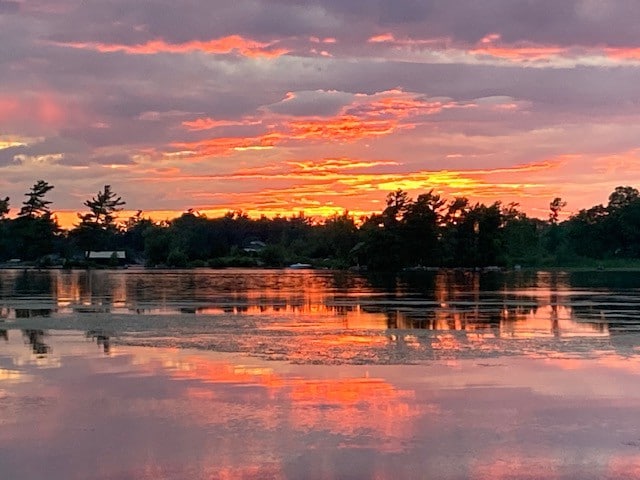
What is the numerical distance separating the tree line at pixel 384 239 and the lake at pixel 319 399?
89826 mm

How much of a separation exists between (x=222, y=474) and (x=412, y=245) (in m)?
108

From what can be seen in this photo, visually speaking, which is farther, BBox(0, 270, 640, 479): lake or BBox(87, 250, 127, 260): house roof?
BBox(87, 250, 127, 260): house roof

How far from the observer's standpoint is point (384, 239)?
113000 millimetres

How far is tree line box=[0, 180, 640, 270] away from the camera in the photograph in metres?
118

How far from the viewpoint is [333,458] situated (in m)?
10.6

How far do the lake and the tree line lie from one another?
8983 centimetres

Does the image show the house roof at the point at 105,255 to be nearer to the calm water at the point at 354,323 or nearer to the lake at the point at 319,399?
the calm water at the point at 354,323

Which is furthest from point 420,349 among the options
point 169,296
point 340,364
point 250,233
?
point 250,233

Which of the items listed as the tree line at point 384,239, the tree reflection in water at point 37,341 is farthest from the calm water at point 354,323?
the tree line at point 384,239

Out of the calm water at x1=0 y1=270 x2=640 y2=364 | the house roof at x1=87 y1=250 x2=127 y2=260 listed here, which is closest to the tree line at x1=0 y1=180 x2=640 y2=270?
the house roof at x1=87 y1=250 x2=127 y2=260

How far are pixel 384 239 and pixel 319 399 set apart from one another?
99.0 meters

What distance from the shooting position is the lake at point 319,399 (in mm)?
10477

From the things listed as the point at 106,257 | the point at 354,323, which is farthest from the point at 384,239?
the point at 354,323

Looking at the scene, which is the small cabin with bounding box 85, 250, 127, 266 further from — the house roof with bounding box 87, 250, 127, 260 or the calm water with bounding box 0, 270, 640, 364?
the calm water with bounding box 0, 270, 640, 364
